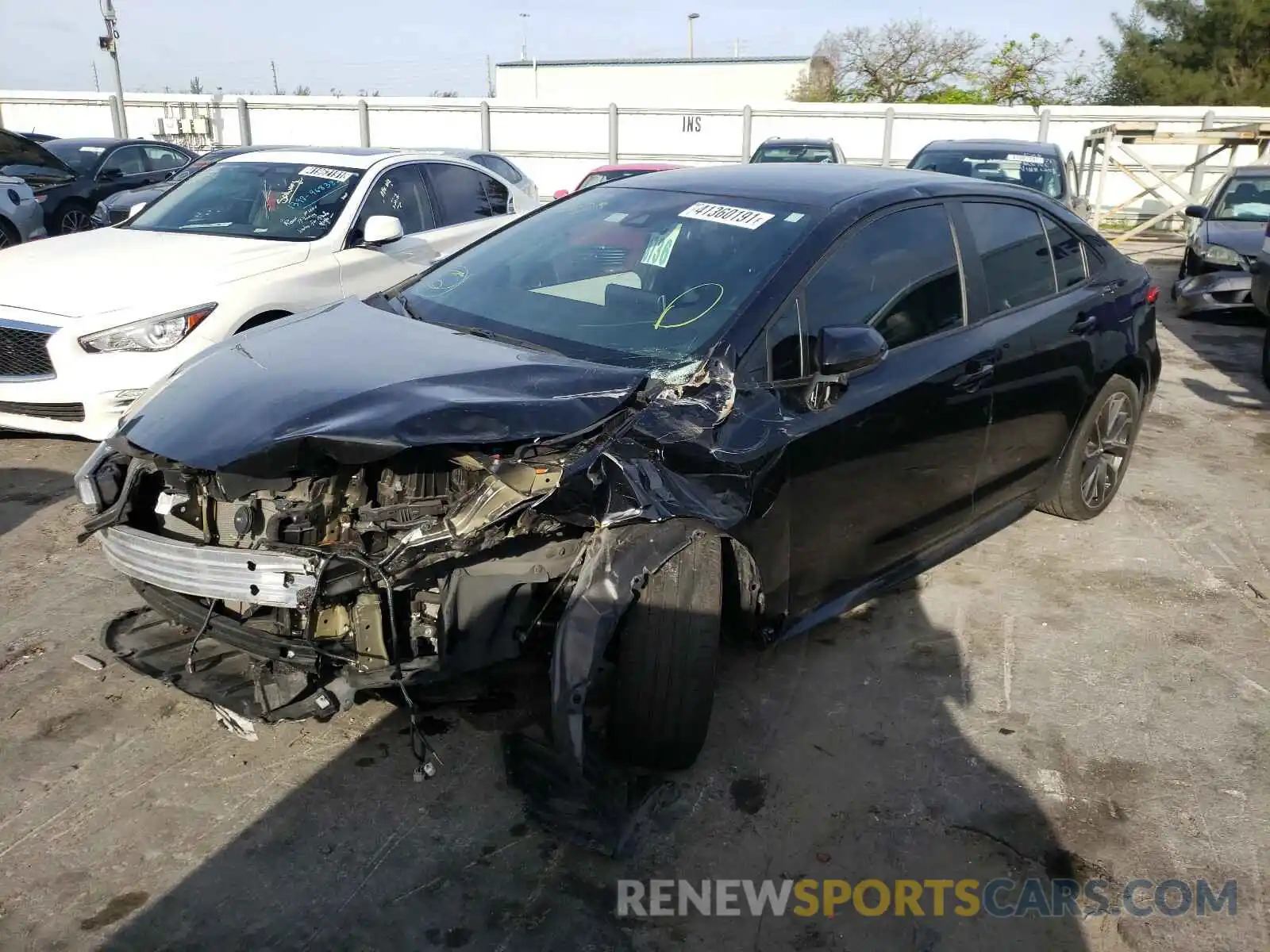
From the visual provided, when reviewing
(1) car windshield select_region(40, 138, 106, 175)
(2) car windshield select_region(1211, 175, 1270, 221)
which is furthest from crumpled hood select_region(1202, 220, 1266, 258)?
(1) car windshield select_region(40, 138, 106, 175)

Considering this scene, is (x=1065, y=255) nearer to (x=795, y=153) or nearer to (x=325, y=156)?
(x=325, y=156)

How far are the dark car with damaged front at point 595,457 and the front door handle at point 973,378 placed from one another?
1cm

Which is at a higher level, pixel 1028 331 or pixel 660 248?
pixel 660 248

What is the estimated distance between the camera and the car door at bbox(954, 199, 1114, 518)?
13.1ft

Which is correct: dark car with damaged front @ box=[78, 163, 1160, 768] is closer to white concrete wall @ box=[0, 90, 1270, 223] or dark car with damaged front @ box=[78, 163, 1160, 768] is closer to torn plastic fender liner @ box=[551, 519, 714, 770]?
torn plastic fender liner @ box=[551, 519, 714, 770]

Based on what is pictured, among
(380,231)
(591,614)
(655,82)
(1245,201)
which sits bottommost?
(591,614)

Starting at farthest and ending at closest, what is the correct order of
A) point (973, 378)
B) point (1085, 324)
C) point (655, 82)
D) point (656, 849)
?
point (655, 82) < point (1085, 324) < point (973, 378) < point (656, 849)

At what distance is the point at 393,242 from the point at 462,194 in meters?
1.28

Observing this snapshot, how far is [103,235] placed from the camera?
20.5 feet

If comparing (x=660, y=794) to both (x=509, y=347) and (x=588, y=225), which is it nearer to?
(x=509, y=347)

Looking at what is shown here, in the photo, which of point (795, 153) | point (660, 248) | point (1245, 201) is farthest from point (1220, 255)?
point (660, 248)

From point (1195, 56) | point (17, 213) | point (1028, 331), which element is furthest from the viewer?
point (1195, 56)

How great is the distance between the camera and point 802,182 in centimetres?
386

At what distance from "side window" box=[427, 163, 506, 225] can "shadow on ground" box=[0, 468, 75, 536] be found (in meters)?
3.17
